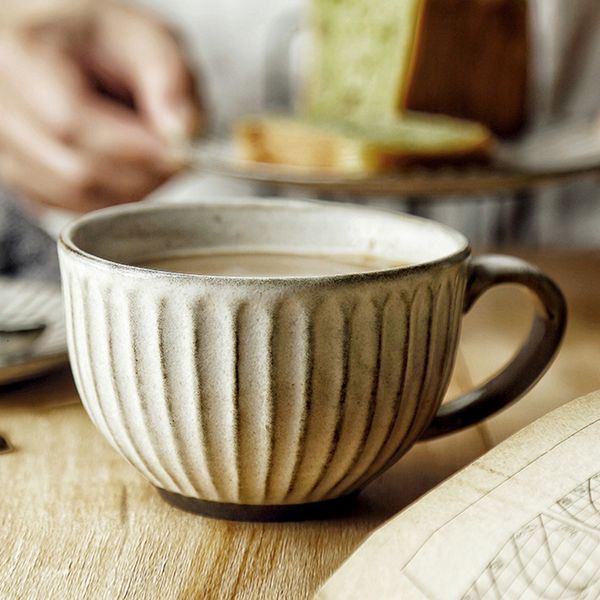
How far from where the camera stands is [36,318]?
521mm

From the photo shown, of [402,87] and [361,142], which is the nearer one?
[361,142]

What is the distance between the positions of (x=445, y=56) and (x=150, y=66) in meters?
0.32

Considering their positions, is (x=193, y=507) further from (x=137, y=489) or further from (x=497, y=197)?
(x=497, y=197)

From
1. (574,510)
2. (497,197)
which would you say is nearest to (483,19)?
(497,197)

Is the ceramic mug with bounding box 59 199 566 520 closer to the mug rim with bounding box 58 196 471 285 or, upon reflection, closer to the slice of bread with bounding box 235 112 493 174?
the mug rim with bounding box 58 196 471 285

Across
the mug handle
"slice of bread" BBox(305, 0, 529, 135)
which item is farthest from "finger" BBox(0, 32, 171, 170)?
the mug handle

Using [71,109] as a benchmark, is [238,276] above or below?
above

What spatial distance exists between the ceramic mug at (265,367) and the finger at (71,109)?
28.0 inches

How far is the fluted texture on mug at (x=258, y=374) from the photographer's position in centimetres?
30

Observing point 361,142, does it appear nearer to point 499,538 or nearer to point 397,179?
point 397,179

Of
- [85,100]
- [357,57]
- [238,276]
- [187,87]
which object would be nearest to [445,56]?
[357,57]

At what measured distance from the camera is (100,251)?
0.37 metres

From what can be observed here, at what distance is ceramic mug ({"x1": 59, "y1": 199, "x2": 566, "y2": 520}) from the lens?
1.00 feet

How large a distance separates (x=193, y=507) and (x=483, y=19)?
2.61ft
